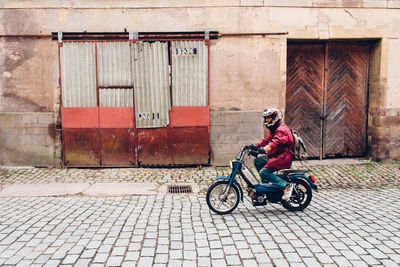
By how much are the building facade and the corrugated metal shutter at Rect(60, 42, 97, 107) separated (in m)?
0.03

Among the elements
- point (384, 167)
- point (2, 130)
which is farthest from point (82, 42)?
point (384, 167)

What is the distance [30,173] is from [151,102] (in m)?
3.43

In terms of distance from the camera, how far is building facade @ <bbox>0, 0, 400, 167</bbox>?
824cm

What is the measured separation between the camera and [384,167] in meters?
8.41

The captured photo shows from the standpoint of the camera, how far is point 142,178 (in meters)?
7.55

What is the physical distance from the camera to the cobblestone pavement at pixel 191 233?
3.55 meters

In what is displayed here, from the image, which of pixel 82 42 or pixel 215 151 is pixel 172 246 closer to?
pixel 215 151

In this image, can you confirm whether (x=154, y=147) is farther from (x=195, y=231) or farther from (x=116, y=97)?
(x=195, y=231)

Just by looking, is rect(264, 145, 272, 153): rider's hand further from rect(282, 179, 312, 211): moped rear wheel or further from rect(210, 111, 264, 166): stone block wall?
rect(210, 111, 264, 166): stone block wall

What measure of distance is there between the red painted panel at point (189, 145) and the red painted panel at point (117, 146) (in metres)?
1.04

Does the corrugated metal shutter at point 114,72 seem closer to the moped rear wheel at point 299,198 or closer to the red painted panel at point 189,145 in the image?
the red painted panel at point 189,145

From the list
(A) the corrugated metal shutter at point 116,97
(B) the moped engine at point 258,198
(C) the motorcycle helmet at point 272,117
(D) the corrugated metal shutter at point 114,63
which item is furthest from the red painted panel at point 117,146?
(C) the motorcycle helmet at point 272,117

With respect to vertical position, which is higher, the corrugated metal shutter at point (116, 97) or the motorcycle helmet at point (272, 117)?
the corrugated metal shutter at point (116, 97)

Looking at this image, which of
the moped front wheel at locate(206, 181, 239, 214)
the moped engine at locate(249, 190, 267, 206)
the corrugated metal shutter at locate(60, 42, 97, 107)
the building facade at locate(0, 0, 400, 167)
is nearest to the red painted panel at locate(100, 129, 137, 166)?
the building facade at locate(0, 0, 400, 167)
